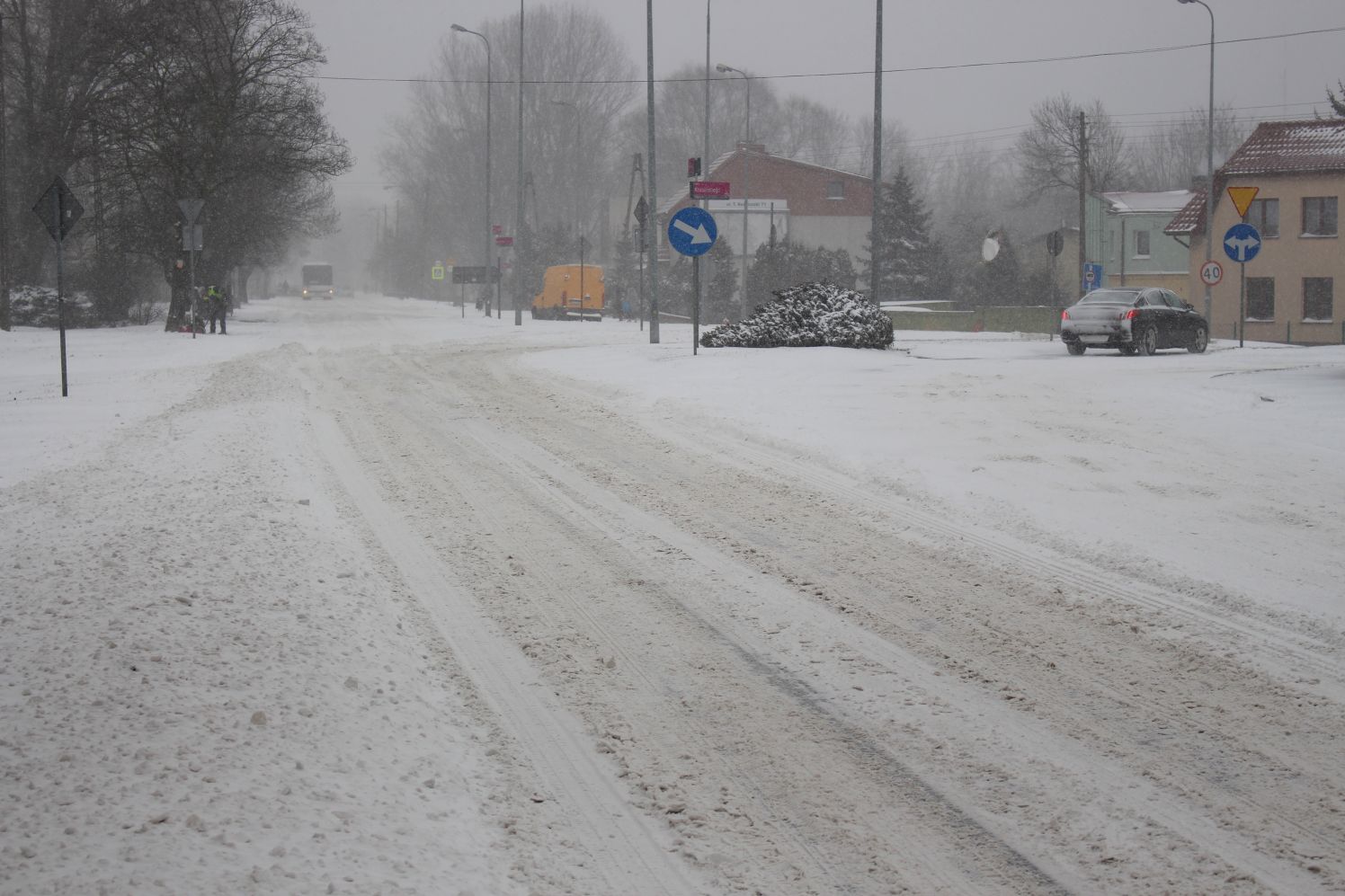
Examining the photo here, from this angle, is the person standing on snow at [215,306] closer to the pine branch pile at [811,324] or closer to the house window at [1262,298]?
the pine branch pile at [811,324]

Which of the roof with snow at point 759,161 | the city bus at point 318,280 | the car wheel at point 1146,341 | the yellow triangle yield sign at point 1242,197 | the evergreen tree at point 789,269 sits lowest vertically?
the car wheel at point 1146,341

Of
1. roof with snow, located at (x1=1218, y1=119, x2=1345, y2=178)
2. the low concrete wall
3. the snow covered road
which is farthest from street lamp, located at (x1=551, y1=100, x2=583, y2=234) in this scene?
the snow covered road

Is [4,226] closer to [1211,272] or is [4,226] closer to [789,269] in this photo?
[1211,272]

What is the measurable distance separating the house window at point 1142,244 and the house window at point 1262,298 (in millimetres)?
17838

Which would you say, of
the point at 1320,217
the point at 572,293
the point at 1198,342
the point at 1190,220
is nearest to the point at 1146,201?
the point at 1190,220

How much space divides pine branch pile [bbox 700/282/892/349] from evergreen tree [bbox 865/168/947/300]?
4233 cm

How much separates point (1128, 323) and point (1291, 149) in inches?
1099

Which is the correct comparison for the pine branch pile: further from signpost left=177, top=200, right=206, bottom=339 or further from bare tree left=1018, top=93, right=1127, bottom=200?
bare tree left=1018, top=93, right=1127, bottom=200

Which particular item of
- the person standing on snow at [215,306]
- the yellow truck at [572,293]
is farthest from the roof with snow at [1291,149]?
the person standing on snow at [215,306]

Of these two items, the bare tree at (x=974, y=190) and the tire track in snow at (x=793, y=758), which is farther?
the bare tree at (x=974, y=190)

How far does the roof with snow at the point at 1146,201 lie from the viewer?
65.2 metres

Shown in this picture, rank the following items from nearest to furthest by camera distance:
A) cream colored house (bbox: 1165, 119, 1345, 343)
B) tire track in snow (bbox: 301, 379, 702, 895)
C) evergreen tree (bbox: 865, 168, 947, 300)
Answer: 1. tire track in snow (bbox: 301, 379, 702, 895)
2. cream colored house (bbox: 1165, 119, 1345, 343)
3. evergreen tree (bbox: 865, 168, 947, 300)

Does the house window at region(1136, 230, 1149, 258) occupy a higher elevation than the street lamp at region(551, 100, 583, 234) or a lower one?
lower

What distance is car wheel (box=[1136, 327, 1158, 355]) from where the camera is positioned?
2631cm
